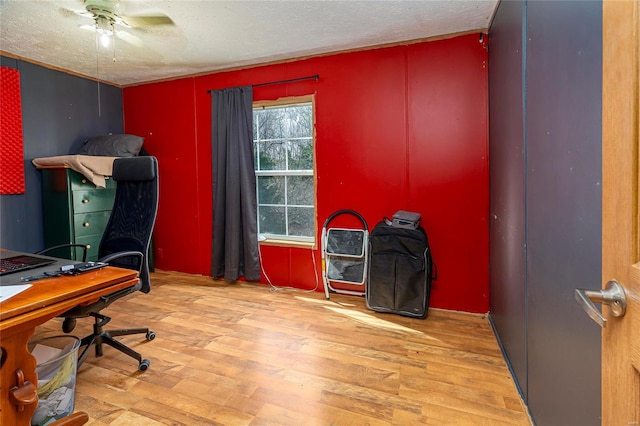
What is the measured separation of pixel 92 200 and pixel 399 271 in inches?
131

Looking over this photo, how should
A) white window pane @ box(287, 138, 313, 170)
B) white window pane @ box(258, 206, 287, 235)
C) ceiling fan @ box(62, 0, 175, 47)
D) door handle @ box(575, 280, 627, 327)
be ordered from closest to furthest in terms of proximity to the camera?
door handle @ box(575, 280, 627, 327)
ceiling fan @ box(62, 0, 175, 47)
white window pane @ box(287, 138, 313, 170)
white window pane @ box(258, 206, 287, 235)

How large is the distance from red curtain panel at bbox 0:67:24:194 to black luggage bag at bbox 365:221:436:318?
3.63 meters

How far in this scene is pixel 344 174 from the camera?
313cm

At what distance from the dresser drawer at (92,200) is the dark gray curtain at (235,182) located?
1216 mm

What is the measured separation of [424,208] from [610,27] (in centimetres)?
231

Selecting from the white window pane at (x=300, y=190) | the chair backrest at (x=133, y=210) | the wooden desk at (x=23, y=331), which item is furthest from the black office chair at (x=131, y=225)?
the white window pane at (x=300, y=190)

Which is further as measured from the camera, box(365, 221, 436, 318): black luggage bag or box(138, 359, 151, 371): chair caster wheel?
box(365, 221, 436, 318): black luggage bag

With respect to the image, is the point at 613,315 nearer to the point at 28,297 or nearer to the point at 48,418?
the point at 28,297

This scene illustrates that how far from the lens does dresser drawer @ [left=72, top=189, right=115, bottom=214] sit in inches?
129

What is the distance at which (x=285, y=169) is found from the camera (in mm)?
3479

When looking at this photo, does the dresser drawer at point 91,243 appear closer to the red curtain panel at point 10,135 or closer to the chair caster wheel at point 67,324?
the red curtain panel at point 10,135

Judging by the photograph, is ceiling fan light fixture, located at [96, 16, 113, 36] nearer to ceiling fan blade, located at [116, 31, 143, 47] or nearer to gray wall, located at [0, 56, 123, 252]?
ceiling fan blade, located at [116, 31, 143, 47]

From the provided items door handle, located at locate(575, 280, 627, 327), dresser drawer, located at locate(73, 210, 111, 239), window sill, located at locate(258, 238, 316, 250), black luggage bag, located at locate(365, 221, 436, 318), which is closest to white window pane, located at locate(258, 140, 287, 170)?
window sill, located at locate(258, 238, 316, 250)

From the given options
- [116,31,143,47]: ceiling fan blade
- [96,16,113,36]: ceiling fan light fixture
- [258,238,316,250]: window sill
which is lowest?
[258,238,316,250]: window sill
